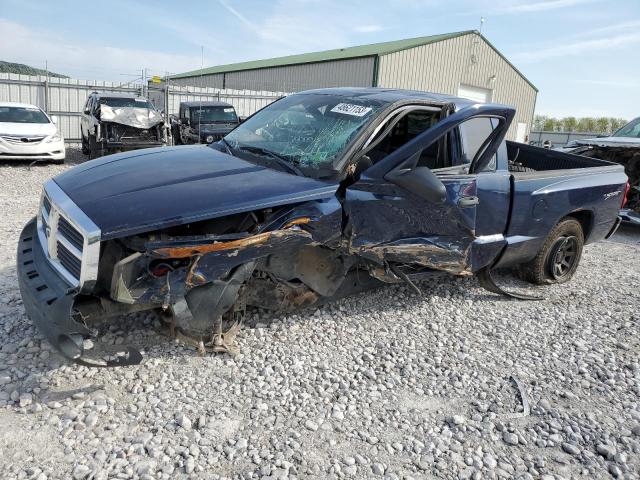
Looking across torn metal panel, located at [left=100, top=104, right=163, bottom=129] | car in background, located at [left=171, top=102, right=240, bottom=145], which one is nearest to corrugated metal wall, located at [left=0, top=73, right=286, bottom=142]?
car in background, located at [left=171, top=102, right=240, bottom=145]

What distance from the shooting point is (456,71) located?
26719 mm

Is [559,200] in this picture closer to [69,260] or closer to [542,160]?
[542,160]

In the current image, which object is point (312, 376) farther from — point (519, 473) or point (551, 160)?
point (551, 160)

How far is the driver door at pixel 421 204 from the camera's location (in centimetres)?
350

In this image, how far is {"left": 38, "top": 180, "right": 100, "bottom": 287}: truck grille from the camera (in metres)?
2.67

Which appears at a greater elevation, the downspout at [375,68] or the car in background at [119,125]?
the downspout at [375,68]

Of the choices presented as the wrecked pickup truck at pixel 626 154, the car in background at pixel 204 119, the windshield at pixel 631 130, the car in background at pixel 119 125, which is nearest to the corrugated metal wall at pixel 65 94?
the car in background at pixel 204 119

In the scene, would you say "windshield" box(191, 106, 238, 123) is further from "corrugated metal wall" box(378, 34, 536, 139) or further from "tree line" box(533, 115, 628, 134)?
"tree line" box(533, 115, 628, 134)

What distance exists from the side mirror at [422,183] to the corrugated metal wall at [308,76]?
21.8 m

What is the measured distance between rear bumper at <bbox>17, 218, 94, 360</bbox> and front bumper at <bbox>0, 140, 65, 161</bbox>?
31.8ft

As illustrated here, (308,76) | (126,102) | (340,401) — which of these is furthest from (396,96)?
(308,76)

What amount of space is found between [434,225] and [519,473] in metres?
1.86

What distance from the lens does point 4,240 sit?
219 inches

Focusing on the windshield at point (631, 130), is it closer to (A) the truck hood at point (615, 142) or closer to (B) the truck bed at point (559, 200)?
(A) the truck hood at point (615, 142)
